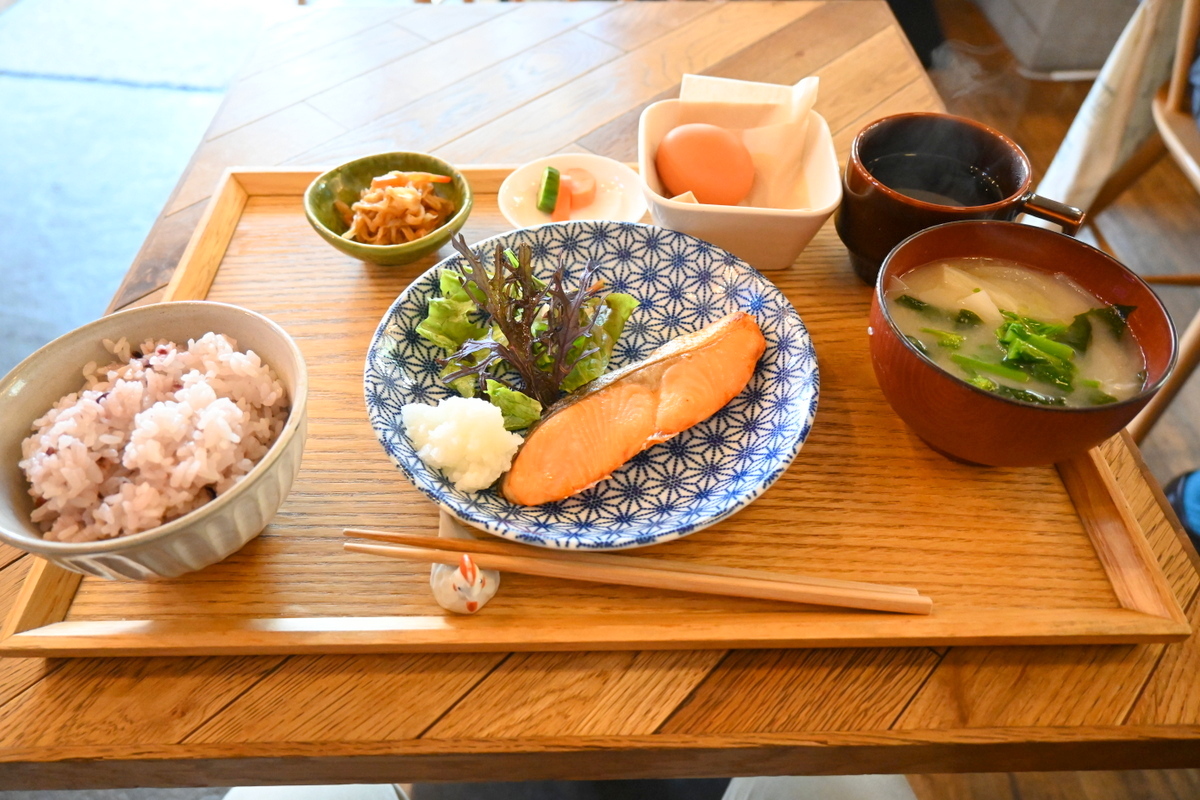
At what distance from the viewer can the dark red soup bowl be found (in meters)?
0.94

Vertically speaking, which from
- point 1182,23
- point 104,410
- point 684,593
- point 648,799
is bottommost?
point 648,799

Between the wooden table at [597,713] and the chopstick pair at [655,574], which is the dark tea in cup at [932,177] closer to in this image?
the wooden table at [597,713]

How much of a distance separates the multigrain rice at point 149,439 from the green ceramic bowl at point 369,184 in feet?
1.41

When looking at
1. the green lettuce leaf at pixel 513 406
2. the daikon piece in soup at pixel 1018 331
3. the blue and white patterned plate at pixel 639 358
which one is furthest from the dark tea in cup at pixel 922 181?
the green lettuce leaf at pixel 513 406

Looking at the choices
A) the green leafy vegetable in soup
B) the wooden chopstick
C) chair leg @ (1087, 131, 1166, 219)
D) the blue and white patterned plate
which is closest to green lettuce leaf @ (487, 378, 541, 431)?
the green leafy vegetable in soup

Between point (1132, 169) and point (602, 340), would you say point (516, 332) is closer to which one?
point (602, 340)

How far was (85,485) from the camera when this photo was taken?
892 millimetres

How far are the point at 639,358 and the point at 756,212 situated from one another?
13.0 inches

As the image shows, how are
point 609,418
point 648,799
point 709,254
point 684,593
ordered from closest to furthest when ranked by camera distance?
point 684,593, point 609,418, point 709,254, point 648,799

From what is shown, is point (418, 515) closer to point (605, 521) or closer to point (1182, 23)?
point (605, 521)

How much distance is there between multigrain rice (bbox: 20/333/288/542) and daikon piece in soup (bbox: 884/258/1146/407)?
0.94 meters

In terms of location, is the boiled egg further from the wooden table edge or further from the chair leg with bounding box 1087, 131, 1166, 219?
the chair leg with bounding box 1087, 131, 1166, 219

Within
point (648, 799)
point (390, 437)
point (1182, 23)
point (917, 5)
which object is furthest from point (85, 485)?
point (917, 5)

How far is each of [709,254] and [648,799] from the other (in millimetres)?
1067
